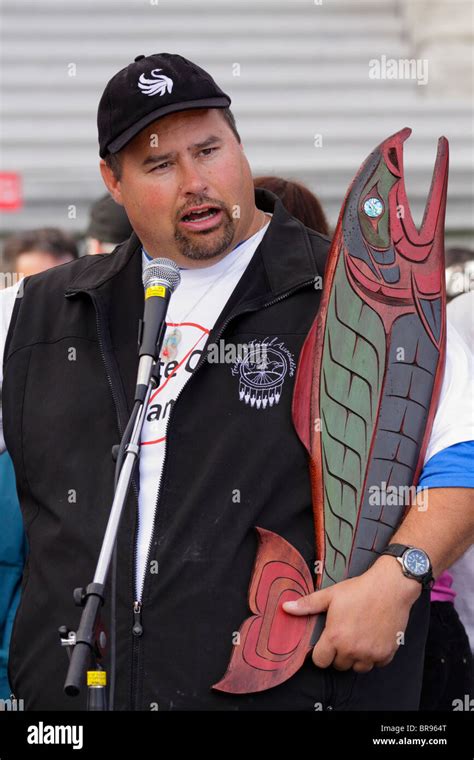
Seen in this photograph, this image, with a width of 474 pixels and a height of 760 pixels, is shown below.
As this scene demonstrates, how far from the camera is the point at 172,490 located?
242 cm

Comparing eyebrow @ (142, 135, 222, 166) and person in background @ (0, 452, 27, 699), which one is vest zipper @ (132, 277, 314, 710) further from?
person in background @ (0, 452, 27, 699)

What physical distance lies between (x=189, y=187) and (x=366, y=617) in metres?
0.94

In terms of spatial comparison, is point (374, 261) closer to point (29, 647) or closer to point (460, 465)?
point (460, 465)

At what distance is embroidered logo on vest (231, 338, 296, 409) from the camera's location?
8.13 feet

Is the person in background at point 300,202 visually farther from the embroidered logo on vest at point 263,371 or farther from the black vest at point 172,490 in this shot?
the embroidered logo on vest at point 263,371

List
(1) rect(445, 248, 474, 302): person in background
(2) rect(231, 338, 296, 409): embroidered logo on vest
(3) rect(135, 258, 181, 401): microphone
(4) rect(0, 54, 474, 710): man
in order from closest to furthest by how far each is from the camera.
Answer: (3) rect(135, 258, 181, 401): microphone < (4) rect(0, 54, 474, 710): man < (2) rect(231, 338, 296, 409): embroidered logo on vest < (1) rect(445, 248, 474, 302): person in background

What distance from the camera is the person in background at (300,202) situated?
3332 millimetres

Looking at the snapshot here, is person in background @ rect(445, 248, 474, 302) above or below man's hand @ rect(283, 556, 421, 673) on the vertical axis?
above

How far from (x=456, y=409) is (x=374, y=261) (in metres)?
0.35

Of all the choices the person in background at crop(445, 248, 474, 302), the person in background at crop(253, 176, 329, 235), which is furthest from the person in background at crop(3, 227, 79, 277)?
the person in background at crop(253, 176, 329, 235)

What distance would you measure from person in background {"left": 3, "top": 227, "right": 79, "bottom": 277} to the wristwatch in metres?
2.93

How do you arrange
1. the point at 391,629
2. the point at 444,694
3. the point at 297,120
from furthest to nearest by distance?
1. the point at 297,120
2. the point at 444,694
3. the point at 391,629

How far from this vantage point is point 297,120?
8.80 meters

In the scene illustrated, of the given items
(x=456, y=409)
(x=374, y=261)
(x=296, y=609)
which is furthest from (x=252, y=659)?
(x=374, y=261)
